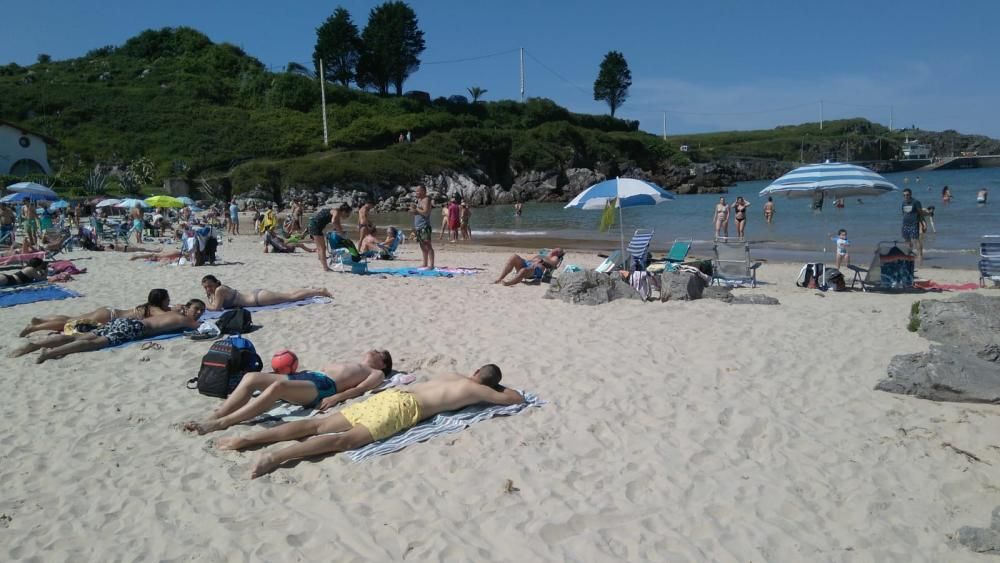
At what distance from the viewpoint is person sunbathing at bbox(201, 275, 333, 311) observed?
25.4ft

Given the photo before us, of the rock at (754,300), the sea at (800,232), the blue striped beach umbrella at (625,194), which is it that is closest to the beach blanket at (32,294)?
the blue striped beach umbrella at (625,194)

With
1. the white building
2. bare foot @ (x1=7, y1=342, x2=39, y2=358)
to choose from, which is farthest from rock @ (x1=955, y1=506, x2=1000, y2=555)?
the white building

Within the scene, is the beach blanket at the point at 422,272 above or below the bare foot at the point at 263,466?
above

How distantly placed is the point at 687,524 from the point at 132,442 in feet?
11.0

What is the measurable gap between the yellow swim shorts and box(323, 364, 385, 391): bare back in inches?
24.5

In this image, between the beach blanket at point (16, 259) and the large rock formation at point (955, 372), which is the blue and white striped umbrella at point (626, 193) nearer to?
the large rock formation at point (955, 372)

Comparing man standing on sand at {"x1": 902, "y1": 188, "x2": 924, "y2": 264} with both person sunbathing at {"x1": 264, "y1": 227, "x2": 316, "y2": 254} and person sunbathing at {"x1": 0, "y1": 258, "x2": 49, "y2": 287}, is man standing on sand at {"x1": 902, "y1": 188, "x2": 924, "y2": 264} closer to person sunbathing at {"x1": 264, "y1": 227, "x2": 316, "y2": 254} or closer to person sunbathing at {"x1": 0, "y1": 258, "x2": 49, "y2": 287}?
person sunbathing at {"x1": 264, "y1": 227, "x2": 316, "y2": 254}

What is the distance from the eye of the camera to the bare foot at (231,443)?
398 cm

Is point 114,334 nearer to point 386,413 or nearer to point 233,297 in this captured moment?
point 233,297

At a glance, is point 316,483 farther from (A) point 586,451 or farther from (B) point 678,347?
(B) point 678,347

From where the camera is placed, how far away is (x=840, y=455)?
391 centimetres

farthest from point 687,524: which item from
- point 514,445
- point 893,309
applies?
point 893,309

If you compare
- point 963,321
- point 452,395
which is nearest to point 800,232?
Result: point 963,321

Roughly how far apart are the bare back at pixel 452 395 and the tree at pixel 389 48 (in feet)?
239
